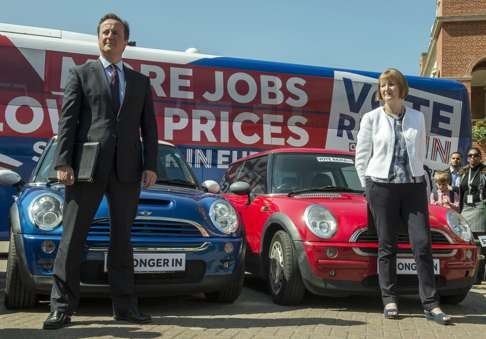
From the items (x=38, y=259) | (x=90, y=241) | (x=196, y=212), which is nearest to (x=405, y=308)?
(x=196, y=212)

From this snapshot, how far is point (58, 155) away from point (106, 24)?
3.13ft

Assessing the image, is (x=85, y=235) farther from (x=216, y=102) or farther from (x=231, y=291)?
(x=216, y=102)

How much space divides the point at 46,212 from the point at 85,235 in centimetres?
53

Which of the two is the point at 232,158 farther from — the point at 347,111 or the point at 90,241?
the point at 90,241

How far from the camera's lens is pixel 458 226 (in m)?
5.14

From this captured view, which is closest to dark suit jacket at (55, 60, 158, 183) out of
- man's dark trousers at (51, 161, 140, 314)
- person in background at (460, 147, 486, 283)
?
man's dark trousers at (51, 161, 140, 314)

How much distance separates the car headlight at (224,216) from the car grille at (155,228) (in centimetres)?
19

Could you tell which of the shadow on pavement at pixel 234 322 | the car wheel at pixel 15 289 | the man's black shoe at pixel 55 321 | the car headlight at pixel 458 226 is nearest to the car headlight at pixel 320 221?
the shadow on pavement at pixel 234 322

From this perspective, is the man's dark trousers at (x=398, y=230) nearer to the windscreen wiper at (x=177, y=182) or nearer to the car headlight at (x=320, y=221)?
the car headlight at (x=320, y=221)

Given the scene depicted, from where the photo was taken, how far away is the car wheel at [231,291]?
15.8 ft

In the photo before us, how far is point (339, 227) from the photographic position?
4.81 meters

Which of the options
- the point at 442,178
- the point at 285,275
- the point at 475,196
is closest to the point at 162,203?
the point at 285,275

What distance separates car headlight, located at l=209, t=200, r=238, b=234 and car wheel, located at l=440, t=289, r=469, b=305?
2.03m

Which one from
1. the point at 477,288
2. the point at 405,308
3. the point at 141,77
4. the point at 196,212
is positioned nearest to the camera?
the point at 141,77
